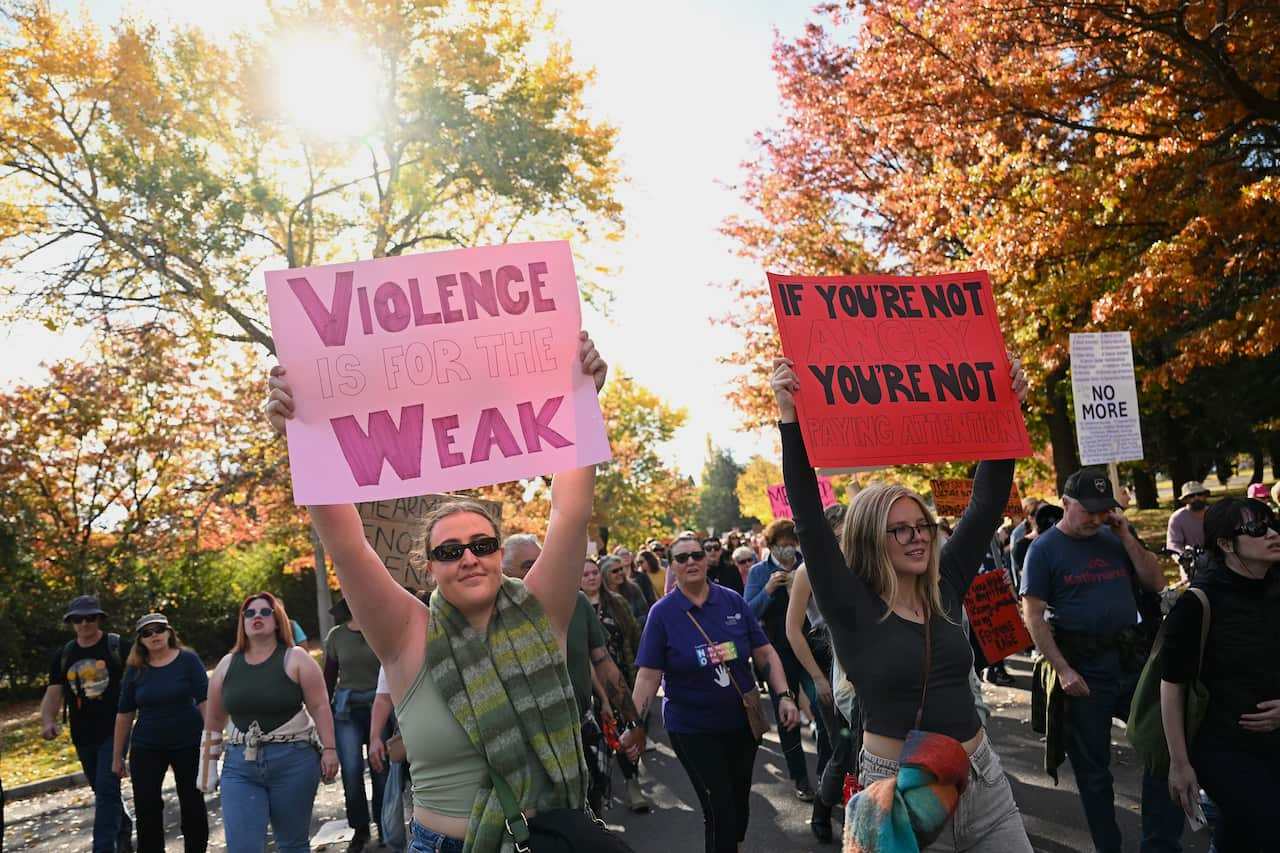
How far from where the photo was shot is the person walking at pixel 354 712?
8.00 meters

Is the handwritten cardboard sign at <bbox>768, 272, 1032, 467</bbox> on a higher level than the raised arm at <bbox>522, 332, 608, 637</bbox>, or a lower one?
higher

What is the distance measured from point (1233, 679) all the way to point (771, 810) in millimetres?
4153

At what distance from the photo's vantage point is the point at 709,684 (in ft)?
18.9

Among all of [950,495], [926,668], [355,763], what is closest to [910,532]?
[926,668]

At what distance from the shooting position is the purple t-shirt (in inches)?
225

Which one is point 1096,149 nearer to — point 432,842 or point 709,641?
point 709,641

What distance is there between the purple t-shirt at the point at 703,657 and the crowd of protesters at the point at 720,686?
1cm

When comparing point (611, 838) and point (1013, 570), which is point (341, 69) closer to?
point (1013, 570)

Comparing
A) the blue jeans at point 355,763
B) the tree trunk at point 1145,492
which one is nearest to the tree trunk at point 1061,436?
the tree trunk at point 1145,492

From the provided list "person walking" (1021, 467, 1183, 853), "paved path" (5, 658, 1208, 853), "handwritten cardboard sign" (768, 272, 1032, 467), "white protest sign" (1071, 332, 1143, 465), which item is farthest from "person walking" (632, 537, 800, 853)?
"white protest sign" (1071, 332, 1143, 465)

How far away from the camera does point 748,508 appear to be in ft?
222

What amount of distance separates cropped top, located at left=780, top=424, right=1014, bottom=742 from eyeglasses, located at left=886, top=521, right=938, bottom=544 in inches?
7.6

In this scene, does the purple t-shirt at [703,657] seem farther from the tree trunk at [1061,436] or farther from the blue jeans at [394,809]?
the tree trunk at [1061,436]

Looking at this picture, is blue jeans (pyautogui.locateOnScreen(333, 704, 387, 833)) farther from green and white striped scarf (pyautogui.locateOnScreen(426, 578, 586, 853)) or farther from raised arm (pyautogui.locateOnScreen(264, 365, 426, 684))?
green and white striped scarf (pyautogui.locateOnScreen(426, 578, 586, 853))
